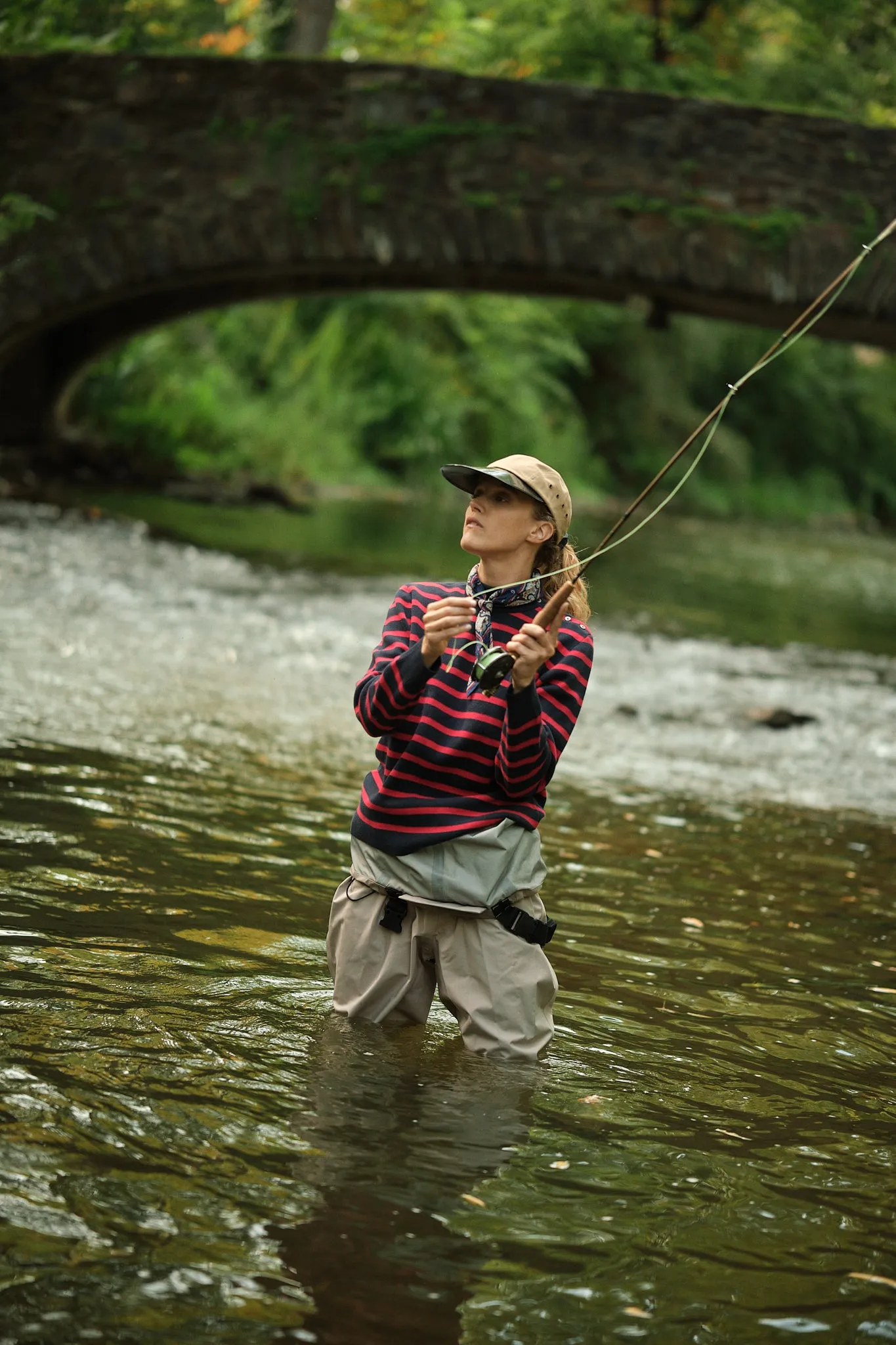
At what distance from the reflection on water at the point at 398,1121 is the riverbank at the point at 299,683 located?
198 cm

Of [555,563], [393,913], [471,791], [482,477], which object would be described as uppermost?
[482,477]

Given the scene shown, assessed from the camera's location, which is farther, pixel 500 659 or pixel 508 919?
pixel 508 919

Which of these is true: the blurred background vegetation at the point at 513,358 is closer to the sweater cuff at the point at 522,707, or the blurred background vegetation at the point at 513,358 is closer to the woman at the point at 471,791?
the woman at the point at 471,791

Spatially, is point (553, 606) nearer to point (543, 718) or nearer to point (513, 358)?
point (543, 718)

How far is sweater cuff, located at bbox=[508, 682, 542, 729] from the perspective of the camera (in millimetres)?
3746

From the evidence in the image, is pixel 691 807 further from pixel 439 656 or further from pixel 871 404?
pixel 871 404

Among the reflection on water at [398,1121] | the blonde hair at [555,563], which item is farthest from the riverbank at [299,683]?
the blonde hair at [555,563]

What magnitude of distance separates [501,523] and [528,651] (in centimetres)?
44

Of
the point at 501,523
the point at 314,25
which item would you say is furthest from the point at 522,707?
the point at 314,25

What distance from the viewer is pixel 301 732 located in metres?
8.57

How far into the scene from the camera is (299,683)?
10.1 meters

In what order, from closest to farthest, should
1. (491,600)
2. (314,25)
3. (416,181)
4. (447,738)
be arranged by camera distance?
(447,738) → (491,600) → (416,181) → (314,25)

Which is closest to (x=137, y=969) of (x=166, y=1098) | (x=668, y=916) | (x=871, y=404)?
(x=166, y=1098)

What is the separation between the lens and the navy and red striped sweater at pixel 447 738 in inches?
152
